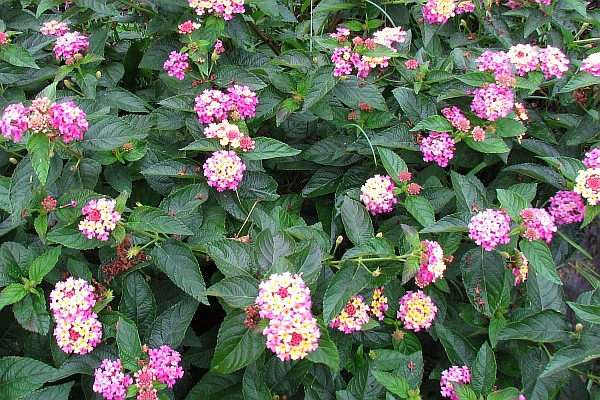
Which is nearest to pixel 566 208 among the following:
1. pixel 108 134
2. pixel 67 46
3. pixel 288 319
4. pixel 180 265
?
pixel 288 319

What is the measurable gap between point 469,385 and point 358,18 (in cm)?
202

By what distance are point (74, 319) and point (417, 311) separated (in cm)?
108

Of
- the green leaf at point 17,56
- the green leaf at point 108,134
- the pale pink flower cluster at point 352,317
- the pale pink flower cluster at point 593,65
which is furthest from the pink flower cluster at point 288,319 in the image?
the pale pink flower cluster at point 593,65

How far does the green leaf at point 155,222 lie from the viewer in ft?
5.63

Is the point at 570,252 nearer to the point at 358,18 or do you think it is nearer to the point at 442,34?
the point at 442,34

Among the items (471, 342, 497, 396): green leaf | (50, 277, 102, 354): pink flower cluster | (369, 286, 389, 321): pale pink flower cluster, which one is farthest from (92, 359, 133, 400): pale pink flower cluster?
(471, 342, 497, 396): green leaf

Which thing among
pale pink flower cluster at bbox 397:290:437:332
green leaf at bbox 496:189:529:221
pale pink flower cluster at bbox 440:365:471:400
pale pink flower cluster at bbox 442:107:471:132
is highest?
pale pink flower cluster at bbox 442:107:471:132

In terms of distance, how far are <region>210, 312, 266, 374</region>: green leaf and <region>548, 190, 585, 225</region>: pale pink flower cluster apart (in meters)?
1.26

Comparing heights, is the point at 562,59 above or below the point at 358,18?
above

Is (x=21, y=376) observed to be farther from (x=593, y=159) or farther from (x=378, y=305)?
(x=593, y=159)

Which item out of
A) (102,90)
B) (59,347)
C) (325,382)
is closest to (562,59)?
(325,382)

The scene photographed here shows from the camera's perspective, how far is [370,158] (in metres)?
2.33

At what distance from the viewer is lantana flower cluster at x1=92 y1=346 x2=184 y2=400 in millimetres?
1538

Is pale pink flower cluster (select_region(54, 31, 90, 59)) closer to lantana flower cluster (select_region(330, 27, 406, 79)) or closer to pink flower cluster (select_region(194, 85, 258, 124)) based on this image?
pink flower cluster (select_region(194, 85, 258, 124))
